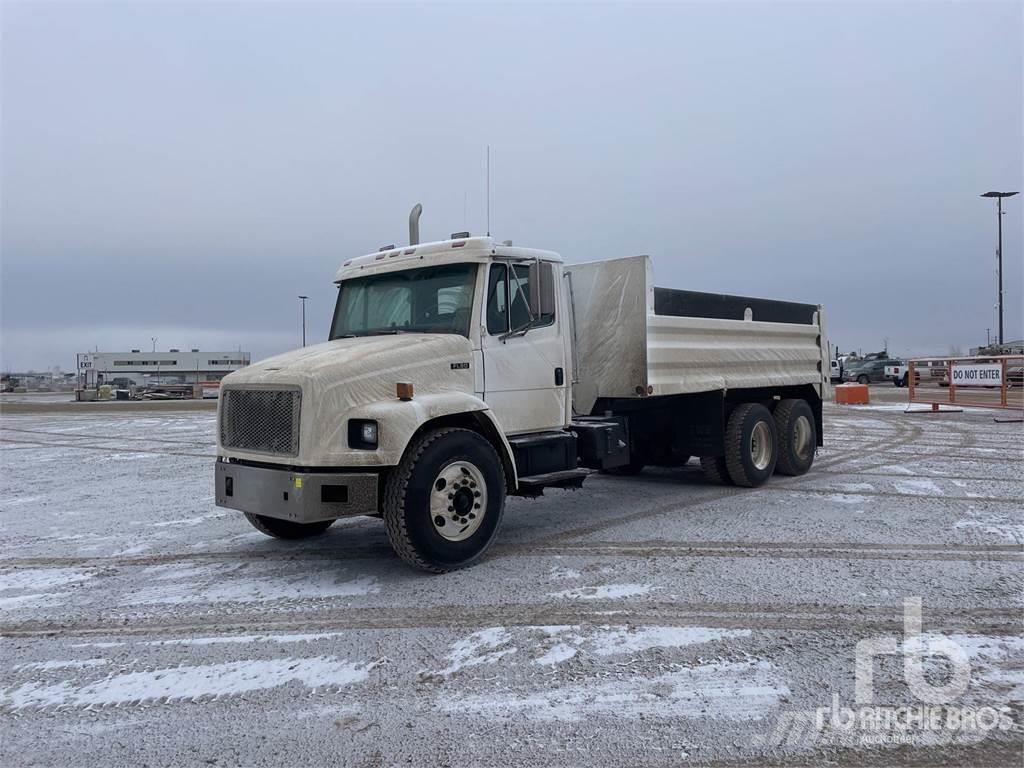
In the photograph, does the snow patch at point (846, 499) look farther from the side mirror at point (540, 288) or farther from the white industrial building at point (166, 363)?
the white industrial building at point (166, 363)

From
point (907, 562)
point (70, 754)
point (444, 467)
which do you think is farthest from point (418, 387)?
point (907, 562)

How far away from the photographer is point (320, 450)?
5.43m

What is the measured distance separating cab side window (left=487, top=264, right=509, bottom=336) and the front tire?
106cm

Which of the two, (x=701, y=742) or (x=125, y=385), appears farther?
(x=125, y=385)

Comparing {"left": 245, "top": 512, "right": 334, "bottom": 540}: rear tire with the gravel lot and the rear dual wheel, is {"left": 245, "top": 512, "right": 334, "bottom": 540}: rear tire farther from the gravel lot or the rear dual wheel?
the rear dual wheel

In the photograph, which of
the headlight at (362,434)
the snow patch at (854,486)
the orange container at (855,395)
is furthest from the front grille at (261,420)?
the orange container at (855,395)

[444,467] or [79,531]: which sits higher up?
[444,467]

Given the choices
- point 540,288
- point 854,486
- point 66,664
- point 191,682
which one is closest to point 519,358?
point 540,288

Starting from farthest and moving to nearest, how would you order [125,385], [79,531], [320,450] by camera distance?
1. [125,385]
2. [79,531]
3. [320,450]

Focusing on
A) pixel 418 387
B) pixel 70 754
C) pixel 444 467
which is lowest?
pixel 70 754

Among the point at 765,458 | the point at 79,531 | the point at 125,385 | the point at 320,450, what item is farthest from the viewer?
the point at 125,385

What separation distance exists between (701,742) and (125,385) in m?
68.9

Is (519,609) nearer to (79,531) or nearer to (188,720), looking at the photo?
(188,720)

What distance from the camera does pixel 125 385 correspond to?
2489 inches
